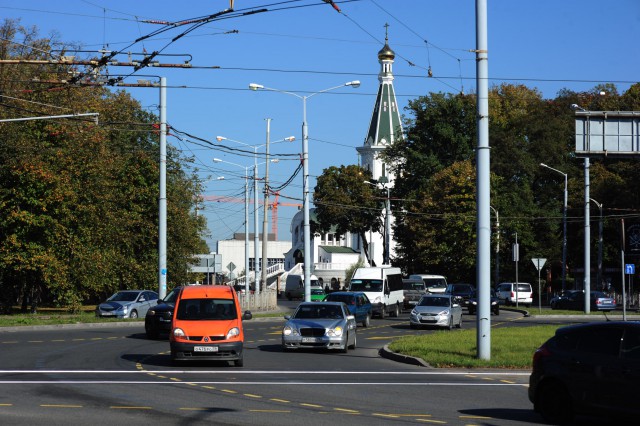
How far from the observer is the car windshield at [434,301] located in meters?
42.4

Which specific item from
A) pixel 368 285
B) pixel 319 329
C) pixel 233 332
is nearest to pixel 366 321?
pixel 368 285

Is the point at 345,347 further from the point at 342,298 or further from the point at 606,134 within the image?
the point at 342,298

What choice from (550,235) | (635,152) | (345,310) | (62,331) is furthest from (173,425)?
(550,235)

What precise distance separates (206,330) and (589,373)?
11215 millimetres

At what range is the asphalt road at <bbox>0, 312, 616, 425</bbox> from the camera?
47.3ft

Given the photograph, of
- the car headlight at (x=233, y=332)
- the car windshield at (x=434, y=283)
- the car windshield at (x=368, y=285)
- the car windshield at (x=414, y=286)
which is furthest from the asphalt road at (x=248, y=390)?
the car windshield at (x=434, y=283)

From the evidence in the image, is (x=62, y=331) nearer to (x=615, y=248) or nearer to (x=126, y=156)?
(x=126, y=156)

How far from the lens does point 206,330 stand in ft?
75.7

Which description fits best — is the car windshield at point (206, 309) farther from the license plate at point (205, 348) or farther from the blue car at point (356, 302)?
the blue car at point (356, 302)

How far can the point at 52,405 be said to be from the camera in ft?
50.6

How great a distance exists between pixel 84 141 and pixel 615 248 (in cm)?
4925

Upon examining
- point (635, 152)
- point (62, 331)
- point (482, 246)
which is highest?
point (635, 152)

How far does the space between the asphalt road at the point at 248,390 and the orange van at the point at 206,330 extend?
1.19 ft

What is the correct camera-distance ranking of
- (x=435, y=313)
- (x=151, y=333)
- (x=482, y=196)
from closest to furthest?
(x=482, y=196), (x=151, y=333), (x=435, y=313)
